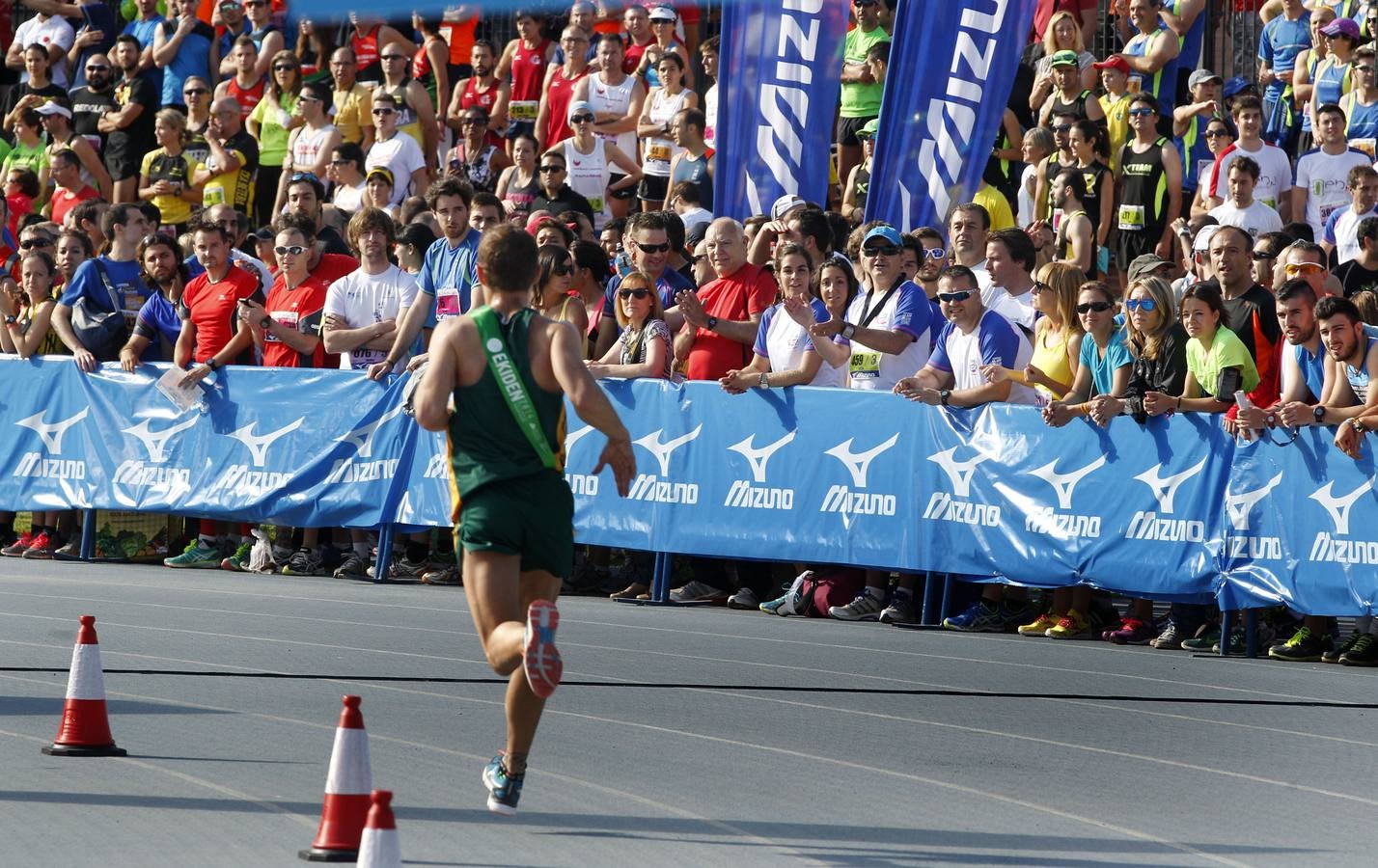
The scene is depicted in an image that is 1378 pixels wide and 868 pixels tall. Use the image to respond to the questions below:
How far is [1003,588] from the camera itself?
13250mm

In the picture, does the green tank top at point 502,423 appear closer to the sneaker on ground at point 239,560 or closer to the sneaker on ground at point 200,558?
the sneaker on ground at point 239,560

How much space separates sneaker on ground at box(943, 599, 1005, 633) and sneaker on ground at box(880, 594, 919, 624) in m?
0.30

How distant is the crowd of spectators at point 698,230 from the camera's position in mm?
12562

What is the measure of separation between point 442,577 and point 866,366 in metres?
3.56

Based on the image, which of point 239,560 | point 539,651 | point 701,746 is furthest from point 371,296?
point 539,651

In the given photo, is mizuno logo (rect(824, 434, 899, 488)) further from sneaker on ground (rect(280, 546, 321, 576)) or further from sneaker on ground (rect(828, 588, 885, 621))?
sneaker on ground (rect(280, 546, 321, 576))

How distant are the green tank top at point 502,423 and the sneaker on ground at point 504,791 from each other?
0.96 m

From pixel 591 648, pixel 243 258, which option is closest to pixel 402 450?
pixel 243 258

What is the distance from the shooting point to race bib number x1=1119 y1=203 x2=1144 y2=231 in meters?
16.4

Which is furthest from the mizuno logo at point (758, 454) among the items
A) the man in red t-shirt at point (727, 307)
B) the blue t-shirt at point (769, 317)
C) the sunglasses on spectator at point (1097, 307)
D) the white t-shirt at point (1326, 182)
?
the white t-shirt at point (1326, 182)

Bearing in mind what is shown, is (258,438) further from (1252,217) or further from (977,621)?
(1252,217)

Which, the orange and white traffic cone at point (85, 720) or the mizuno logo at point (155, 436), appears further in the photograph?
the mizuno logo at point (155, 436)

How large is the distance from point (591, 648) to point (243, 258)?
6102 mm

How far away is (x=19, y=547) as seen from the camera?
16.7 metres
